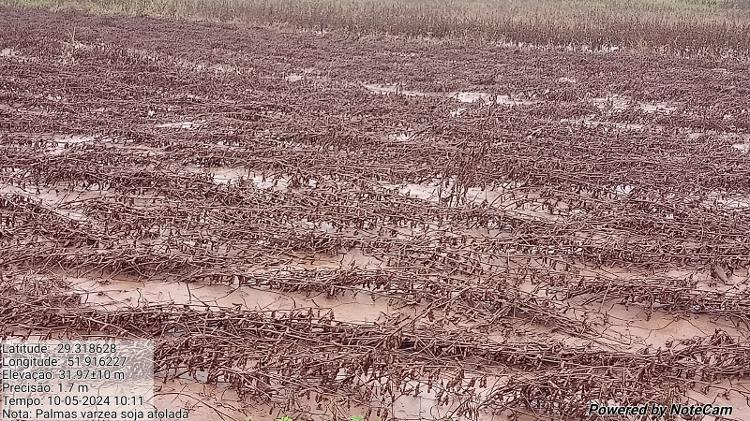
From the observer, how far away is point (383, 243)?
4906 millimetres

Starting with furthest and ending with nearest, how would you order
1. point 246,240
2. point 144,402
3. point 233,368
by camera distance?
1. point 246,240
2. point 233,368
3. point 144,402

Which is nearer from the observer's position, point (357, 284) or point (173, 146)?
point (357, 284)

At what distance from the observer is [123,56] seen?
1210 cm

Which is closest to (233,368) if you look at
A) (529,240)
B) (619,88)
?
(529,240)

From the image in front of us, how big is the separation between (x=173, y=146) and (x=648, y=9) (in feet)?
62.8

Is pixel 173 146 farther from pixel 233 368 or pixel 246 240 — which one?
pixel 233 368

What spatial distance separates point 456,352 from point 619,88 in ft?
27.8

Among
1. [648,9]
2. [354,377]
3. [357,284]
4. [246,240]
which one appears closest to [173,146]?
[246,240]

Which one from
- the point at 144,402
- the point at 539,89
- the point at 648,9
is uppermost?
the point at 648,9

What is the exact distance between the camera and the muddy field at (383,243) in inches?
137

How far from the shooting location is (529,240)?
5078 millimetres

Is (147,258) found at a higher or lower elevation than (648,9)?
lower

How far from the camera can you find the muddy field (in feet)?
11.4

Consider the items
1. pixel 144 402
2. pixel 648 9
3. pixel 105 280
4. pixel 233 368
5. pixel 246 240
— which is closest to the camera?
pixel 144 402
